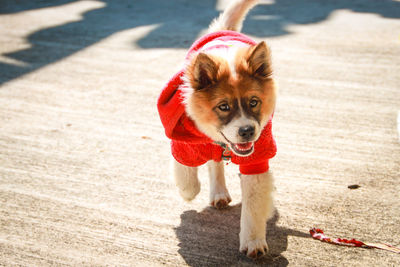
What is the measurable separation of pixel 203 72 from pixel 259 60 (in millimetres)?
332

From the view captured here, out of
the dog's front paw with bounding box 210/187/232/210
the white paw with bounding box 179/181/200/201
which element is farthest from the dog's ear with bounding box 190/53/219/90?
the dog's front paw with bounding box 210/187/232/210

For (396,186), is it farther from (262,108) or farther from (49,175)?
(49,175)

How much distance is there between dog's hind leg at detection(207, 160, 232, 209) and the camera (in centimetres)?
298

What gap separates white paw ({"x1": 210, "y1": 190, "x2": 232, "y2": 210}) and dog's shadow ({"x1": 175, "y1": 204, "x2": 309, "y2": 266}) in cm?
4

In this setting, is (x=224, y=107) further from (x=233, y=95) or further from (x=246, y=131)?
(x=246, y=131)

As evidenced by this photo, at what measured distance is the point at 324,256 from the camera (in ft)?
8.15

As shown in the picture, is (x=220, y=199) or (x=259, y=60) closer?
(x=259, y=60)

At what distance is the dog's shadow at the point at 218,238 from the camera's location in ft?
8.15

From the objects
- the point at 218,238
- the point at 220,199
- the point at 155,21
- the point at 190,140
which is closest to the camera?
the point at 190,140

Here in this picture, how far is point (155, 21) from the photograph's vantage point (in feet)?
25.2

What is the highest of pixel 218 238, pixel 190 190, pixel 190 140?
pixel 190 140

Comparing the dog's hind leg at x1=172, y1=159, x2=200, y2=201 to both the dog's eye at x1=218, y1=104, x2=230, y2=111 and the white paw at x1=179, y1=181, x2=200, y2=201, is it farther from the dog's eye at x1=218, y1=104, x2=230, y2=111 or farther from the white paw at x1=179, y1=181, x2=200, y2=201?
the dog's eye at x1=218, y1=104, x2=230, y2=111

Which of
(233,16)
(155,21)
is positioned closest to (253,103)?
(233,16)

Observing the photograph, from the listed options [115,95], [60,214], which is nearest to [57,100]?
[115,95]
